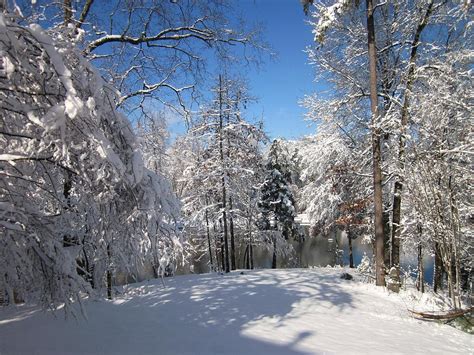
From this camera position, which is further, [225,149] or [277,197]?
[277,197]

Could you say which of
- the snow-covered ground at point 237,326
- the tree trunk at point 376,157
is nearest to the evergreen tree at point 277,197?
the tree trunk at point 376,157

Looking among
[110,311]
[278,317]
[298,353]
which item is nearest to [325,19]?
[278,317]

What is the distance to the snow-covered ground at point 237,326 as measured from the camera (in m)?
4.74

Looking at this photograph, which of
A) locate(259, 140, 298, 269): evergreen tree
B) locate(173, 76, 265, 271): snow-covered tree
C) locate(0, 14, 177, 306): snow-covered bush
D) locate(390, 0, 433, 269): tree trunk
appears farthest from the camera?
locate(259, 140, 298, 269): evergreen tree

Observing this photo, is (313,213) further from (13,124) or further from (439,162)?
(13,124)

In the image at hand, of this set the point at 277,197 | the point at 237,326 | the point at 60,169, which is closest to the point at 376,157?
the point at 237,326

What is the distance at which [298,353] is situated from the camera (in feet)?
15.1

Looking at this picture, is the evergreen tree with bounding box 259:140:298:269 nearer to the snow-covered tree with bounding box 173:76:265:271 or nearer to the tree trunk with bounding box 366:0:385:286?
the snow-covered tree with bounding box 173:76:265:271

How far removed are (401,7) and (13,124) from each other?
1071 centimetres

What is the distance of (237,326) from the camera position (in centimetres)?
571

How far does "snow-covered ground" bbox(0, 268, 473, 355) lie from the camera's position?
187 inches

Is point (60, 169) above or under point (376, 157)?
under

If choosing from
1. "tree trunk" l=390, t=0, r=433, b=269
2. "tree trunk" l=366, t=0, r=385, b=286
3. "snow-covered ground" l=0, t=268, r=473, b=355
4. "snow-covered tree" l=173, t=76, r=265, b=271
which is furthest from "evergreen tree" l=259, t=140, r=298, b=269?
"snow-covered ground" l=0, t=268, r=473, b=355

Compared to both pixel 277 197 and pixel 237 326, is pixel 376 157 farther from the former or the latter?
pixel 277 197
